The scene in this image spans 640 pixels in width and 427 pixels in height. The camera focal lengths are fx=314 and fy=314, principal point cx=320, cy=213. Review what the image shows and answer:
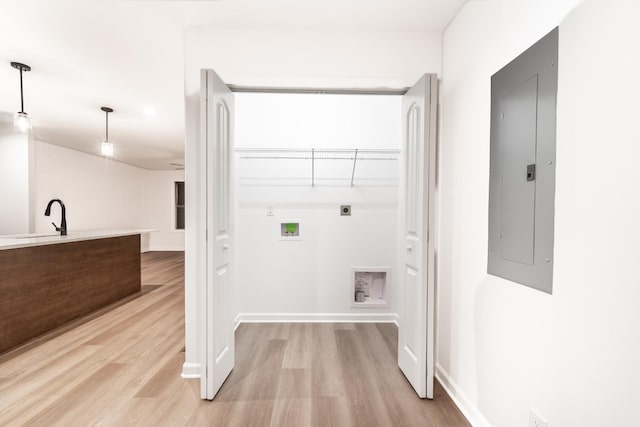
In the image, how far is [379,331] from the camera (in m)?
3.21

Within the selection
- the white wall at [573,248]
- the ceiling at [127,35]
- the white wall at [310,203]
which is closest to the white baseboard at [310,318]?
the white wall at [310,203]

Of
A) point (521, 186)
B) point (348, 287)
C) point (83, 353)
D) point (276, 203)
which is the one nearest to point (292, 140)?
point (276, 203)

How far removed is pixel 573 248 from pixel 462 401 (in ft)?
4.14

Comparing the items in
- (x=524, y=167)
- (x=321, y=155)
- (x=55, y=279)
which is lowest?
(x=55, y=279)

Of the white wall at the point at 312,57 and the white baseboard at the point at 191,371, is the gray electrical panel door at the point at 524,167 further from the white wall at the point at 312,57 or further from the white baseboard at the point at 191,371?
the white baseboard at the point at 191,371

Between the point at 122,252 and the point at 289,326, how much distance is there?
8.91ft

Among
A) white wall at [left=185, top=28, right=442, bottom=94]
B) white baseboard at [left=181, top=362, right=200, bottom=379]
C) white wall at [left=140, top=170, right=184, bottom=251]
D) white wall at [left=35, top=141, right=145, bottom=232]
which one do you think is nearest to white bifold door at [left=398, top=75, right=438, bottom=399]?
white wall at [left=185, top=28, right=442, bottom=94]

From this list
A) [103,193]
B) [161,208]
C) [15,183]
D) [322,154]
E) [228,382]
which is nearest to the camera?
[228,382]

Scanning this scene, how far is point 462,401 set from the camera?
74.7 inches

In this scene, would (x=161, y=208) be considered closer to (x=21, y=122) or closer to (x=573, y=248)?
(x=21, y=122)

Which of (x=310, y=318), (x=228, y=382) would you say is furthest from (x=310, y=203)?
(x=228, y=382)

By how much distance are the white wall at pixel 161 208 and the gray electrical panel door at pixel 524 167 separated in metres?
8.89

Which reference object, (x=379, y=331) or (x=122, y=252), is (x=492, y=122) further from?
(x=122, y=252)

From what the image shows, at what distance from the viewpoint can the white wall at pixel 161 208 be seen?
29.5ft
